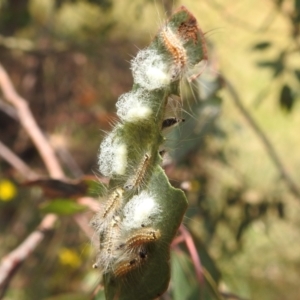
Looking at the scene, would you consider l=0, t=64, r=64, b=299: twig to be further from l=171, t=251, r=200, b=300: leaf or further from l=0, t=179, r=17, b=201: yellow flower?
l=0, t=179, r=17, b=201: yellow flower

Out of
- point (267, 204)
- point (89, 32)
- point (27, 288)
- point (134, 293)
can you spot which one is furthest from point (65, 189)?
point (89, 32)

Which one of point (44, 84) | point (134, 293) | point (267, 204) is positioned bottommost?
point (267, 204)

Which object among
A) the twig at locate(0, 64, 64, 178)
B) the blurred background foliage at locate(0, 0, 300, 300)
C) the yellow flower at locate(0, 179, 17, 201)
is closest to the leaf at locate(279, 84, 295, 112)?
the blurred background foliage at locate(0, 0, 300, 300)

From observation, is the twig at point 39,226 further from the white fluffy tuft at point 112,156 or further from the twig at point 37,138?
the white fluffy tuft at point 112,156

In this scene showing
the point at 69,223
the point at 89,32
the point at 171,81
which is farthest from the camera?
the point at 89,32

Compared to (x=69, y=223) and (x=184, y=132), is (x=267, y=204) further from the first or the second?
(x=69, y=223)

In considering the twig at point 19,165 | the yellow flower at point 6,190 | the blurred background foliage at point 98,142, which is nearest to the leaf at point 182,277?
the twig at point 19,165

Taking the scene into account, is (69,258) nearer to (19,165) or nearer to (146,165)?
(19,165)

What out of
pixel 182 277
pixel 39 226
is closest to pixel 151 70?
pixel 182 277
